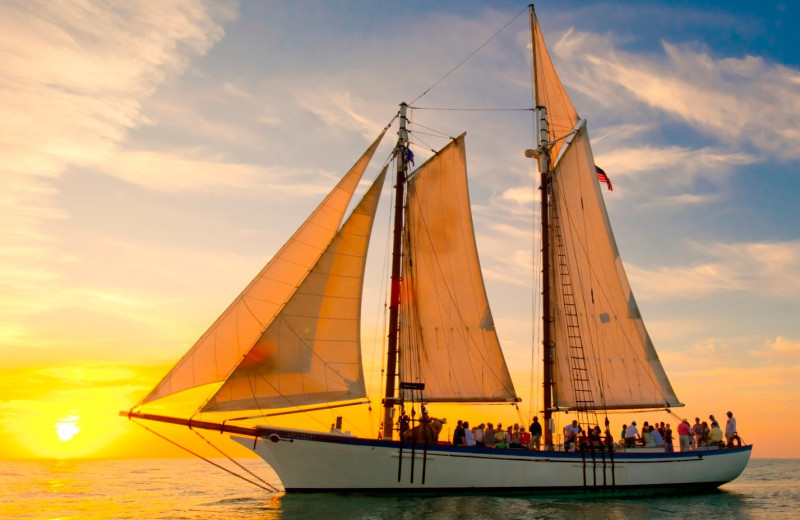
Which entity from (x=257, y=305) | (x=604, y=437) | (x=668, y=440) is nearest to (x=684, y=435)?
(x=668, y=440)

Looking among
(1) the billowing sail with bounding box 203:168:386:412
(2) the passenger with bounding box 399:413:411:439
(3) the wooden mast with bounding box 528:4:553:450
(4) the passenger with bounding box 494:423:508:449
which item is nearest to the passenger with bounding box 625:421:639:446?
(3) the wooden mast with bounding box 528:4:553:450

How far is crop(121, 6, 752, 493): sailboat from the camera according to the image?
2598cm

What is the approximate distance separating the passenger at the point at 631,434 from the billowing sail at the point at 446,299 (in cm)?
637

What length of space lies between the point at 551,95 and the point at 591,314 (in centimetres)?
1519

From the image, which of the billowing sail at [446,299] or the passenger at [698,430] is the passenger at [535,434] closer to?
the billowing sail at [446,299]

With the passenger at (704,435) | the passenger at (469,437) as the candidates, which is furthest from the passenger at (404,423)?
the passenger at (704,435)

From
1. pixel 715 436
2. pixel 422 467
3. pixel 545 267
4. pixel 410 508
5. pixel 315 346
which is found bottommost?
pixel 410 508

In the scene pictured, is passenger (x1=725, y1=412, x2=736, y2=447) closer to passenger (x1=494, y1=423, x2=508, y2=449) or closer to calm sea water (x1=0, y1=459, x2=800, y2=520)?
calm sea water (x1=0, y1=459, x2=800, y2=520)

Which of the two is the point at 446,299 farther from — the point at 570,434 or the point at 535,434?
the point at 570,434

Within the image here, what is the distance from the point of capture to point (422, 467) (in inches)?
1075

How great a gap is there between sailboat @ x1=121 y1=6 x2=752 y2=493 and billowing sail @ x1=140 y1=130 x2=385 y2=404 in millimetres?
59

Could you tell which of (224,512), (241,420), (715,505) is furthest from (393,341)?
(715,505)

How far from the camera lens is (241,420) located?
2608 cm

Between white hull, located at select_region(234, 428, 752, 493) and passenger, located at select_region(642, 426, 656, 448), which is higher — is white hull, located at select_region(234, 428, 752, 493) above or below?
below
